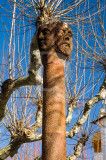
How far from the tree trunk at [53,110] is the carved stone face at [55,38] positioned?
107 mm

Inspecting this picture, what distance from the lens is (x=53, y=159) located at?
256cm

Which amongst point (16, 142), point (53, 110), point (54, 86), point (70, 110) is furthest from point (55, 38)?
point (70, 110)

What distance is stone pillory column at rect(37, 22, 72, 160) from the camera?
263 cm

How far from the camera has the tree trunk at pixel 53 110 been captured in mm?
2611

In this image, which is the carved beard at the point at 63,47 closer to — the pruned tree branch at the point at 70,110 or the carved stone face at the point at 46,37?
the carved stone face at the point at 46,37

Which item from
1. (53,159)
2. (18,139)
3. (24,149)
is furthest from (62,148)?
(24,149)

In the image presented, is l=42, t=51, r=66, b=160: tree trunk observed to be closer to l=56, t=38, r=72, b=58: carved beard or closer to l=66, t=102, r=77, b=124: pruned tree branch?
l=56, t=38, r=72, b=58: carved beard

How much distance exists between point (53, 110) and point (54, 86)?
1.04ft

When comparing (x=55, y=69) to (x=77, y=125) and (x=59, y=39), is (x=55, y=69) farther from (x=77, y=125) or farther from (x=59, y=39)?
(x=77, y=125)

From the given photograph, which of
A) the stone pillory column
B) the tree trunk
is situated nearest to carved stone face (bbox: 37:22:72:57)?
the stone pillory column

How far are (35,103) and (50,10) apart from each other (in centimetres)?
441

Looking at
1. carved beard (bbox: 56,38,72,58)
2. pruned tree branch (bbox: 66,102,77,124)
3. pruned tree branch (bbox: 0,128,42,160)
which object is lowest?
pruned tree branch (bbox: 0,128,42,160)

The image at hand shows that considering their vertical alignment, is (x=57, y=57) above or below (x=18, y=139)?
above

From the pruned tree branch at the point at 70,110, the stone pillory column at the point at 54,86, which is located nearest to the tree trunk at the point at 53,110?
the stone pillory column at the point at 54,86
